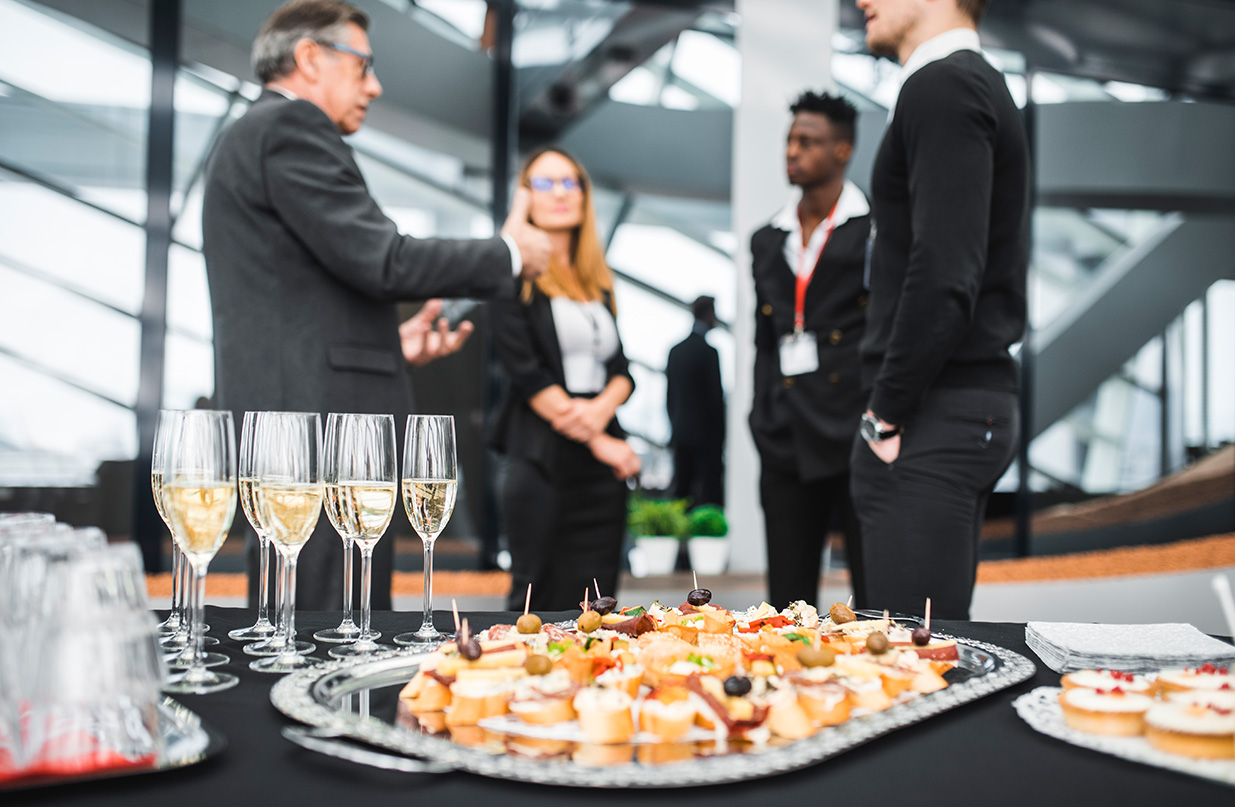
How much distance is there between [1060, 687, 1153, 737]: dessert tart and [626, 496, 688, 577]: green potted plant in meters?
4.13

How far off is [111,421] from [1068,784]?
5011 millimetres

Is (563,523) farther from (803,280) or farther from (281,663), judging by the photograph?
(281,663)

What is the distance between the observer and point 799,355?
2.45 meters

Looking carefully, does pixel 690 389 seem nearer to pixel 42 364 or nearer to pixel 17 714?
pixel 42 364

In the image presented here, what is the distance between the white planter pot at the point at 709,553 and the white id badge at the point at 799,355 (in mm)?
2383

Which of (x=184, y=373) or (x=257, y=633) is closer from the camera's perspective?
(x=257, y=633)

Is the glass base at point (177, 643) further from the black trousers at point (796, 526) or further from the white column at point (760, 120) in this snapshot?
the white column at point (760, 120)

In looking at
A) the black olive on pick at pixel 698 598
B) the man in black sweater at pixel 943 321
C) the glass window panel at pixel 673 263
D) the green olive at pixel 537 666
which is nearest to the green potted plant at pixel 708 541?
the glass window panel at pixel 673 263

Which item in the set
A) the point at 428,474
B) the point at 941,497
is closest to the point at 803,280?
the point at 941,497

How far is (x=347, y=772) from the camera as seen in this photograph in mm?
646

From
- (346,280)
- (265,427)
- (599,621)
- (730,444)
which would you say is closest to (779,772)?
(599,621)

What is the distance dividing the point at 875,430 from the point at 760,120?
11.7 feet

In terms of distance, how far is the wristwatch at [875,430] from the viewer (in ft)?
5.61

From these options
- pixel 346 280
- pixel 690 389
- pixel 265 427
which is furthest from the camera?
pixel 690 389
